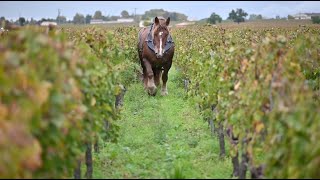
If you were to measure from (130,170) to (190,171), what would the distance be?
3.01ft

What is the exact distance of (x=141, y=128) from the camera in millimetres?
9828

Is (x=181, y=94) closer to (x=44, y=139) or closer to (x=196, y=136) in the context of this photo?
(x=196, y=136)

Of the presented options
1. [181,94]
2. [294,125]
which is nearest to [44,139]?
[294,125]

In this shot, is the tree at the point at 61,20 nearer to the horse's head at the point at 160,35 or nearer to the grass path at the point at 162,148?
the horse's head at the point at 160,35

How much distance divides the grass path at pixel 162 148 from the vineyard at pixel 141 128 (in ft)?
0.07

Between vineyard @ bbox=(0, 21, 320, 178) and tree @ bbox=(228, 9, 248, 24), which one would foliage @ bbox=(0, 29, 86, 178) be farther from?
tree @ bbox=(228, 9, 248, 24)

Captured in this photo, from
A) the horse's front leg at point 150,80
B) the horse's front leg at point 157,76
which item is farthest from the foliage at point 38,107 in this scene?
the horse's front leg at point 157,76

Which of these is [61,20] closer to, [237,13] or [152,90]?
[237,13]

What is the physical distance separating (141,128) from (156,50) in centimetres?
419

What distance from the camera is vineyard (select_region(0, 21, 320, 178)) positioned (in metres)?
3.63

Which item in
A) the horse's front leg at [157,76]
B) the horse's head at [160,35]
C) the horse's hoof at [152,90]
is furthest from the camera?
the horse's front leg at [157,76]

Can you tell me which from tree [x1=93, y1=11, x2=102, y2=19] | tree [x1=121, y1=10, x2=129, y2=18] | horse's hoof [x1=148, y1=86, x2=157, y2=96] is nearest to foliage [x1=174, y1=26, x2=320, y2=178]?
horse's hoof [x1=148, y1=86, x2=157, y2=96]

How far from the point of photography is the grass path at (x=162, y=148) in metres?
6.64

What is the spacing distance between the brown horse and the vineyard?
12.6ft
